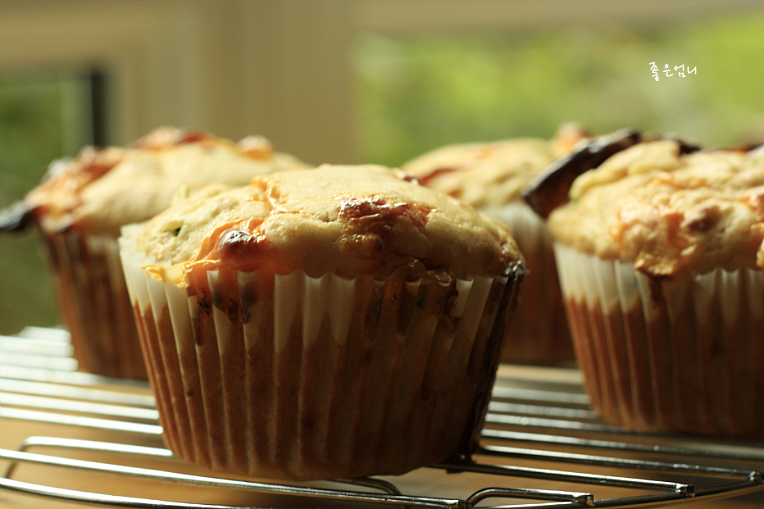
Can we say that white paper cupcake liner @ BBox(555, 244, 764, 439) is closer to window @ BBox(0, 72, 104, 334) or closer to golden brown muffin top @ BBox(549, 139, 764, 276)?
golden brown muffin top @ BBox(549, 139, 764, 276)

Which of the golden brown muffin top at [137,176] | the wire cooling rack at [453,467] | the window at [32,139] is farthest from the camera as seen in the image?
the window at [32,139]

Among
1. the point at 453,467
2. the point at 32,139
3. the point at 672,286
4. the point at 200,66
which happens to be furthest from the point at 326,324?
the point at 32,139

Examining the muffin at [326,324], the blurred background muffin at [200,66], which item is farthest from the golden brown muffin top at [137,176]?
the blurred background muffin at [200,66]

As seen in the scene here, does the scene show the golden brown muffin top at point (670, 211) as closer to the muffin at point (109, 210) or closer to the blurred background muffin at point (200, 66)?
the muffin at point (109, 210)

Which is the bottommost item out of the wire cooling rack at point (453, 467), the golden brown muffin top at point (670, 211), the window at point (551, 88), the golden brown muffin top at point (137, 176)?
the wire cooling rack at point (453, 467)

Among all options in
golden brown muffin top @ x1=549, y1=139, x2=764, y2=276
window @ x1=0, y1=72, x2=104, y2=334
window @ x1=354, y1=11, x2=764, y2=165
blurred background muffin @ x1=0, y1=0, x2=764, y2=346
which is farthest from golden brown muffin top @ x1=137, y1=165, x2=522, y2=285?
window @ x1=354, y1=11, x2=764, y2=165

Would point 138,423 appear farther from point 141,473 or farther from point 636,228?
point 636,228

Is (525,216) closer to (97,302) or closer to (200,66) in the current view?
(97,302)

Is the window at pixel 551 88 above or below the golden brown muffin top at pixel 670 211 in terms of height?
above
